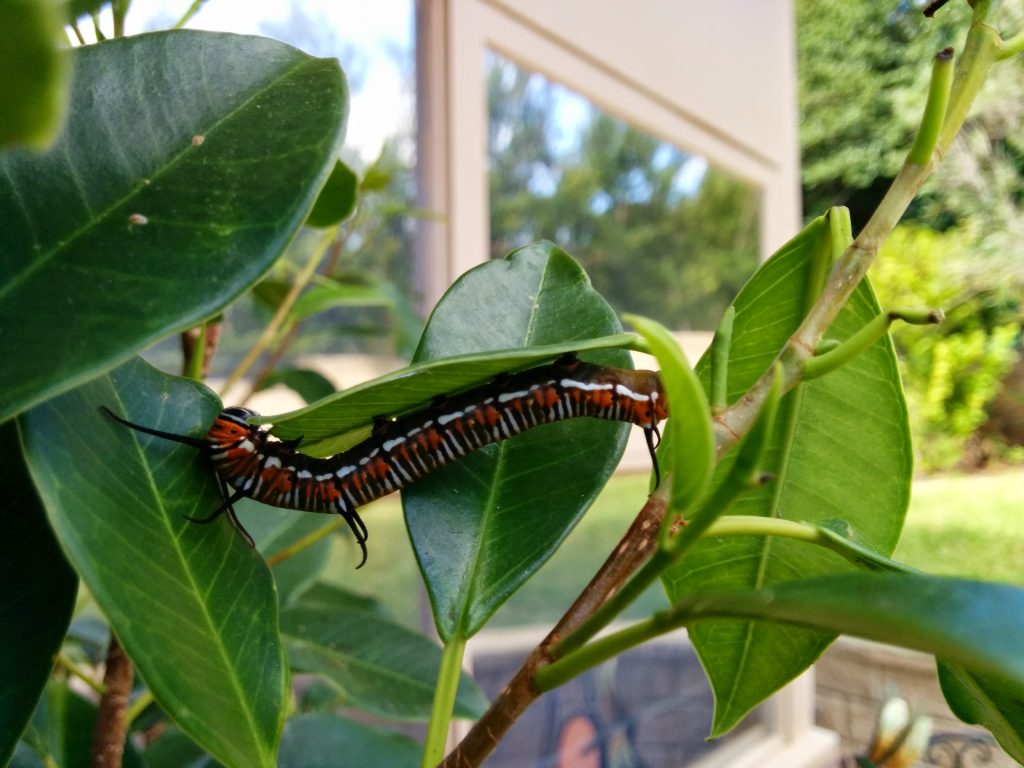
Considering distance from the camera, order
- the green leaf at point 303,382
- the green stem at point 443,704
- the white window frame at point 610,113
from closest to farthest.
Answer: the green stem at point 443,704
the green leaf at point 303,382
the white window frame at point 610,113

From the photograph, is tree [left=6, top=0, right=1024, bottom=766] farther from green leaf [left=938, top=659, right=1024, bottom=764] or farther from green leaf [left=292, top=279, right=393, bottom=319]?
green leaf [left=292, top=279, right=393, bottom=319]

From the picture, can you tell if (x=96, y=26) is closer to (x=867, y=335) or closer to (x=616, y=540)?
(x=867, y=335)

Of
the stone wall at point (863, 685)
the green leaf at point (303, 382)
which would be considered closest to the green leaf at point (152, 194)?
the green leaf at point (303, 382)

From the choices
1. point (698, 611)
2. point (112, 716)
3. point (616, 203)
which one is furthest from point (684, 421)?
point (616, 203)

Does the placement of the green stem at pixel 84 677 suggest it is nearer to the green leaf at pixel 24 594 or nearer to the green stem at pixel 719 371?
the green leaf at pixel 24 594

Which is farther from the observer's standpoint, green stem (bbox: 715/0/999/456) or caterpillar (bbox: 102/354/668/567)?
caterpillar (bbox: 102/354/668/567)

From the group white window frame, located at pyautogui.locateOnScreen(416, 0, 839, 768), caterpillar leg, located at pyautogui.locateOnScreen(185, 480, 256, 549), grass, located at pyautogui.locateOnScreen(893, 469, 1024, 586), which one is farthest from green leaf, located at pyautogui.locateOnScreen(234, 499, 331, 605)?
grass, located at pyautogui.locateOnScreen(893, 469, 1024, 586)
